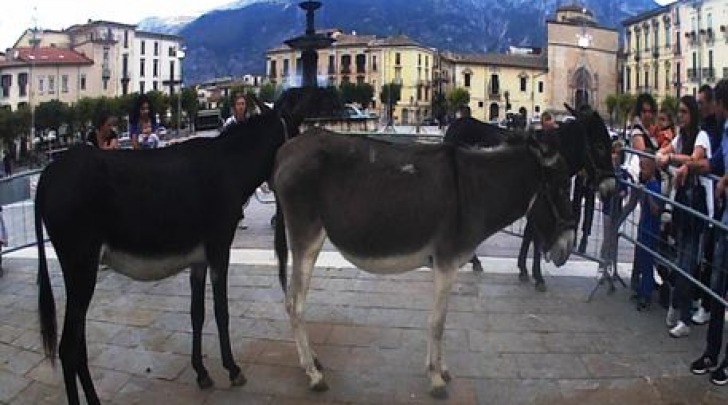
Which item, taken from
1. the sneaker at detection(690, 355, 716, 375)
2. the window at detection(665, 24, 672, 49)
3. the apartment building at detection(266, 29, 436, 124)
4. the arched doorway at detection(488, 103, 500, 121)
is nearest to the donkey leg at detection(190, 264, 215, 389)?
the sneaker at detection(690, 355, 716, 375)

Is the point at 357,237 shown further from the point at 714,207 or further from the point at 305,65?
the point at 305,65

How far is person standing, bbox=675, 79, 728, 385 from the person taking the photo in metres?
5.32

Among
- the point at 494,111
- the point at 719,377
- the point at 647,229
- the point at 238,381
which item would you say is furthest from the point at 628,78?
the point at 238,381

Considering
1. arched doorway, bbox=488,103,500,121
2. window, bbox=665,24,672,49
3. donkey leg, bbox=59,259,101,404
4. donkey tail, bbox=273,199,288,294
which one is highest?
window, bbox=665,24,672,49

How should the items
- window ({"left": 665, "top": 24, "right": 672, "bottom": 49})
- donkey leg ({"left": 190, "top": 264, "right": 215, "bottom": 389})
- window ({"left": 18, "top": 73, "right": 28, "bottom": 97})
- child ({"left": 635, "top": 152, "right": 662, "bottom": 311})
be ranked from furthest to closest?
A: window ({"left": 665, "top": 24, "right": 672, "bottom": 49})
window ({"left": 18, "top": 73, "right": 28, "bottom": 97})
child ({"left": 635, "top": 152, "right": 662, "bottom": 311})
donkey leg ({"left": 190, "top": 264, "right": 215, "bottom": 389})

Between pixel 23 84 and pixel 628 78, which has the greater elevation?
pixel 628 78

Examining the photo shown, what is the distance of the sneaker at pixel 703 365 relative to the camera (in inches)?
211

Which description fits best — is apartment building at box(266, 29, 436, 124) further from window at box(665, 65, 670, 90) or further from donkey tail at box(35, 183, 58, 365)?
donkey tail at box(35, 183, 58, 365)

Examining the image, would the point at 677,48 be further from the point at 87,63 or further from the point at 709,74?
the point at 87,63

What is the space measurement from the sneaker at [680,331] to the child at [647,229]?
0.75 m

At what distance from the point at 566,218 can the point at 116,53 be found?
9961 cm

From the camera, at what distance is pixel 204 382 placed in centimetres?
507

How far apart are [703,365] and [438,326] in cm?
210

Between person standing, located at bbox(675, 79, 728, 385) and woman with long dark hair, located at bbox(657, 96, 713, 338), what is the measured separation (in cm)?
19
